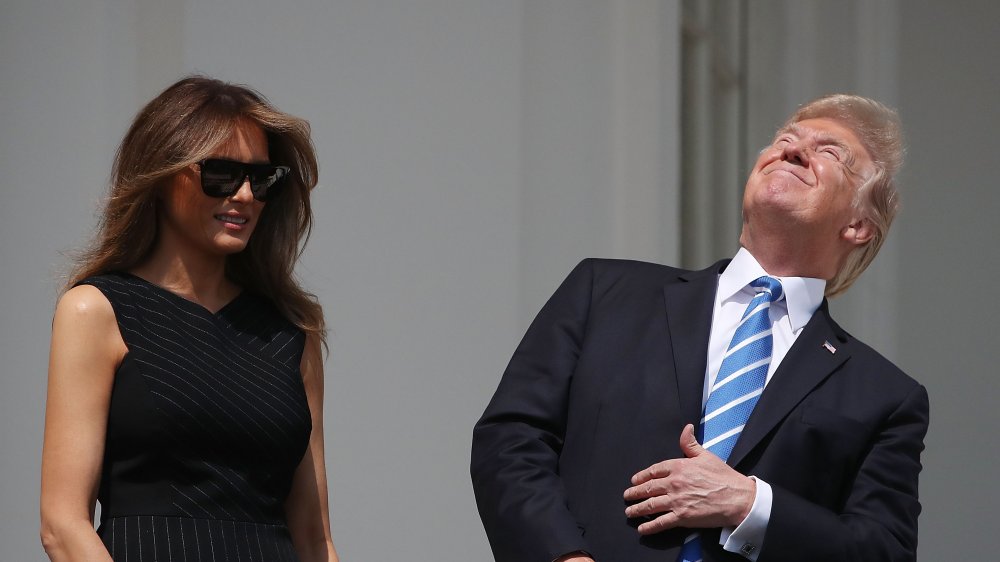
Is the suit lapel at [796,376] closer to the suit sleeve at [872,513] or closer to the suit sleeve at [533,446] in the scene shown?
the suit sleeve at [872,513]

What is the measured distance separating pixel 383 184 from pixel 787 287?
1.95 meters

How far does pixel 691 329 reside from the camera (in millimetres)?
3113

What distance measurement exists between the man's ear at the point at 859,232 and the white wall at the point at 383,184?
182 cm

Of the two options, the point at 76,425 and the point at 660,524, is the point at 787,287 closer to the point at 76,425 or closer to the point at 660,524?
the point at 660,524

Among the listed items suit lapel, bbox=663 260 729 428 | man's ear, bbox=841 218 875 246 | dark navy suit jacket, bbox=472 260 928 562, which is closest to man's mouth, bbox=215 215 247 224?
dark navy suit jacket, bbox=472 260 928 562

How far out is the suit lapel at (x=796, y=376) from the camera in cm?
297

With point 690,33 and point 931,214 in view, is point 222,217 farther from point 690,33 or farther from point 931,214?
point 931,214

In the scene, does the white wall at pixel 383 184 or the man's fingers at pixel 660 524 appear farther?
the white wall at pixel 383 184

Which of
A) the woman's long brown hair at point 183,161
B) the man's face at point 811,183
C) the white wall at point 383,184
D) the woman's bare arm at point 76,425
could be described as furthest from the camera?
the white wall at point 383,184

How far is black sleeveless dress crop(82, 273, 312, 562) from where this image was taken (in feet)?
9.17

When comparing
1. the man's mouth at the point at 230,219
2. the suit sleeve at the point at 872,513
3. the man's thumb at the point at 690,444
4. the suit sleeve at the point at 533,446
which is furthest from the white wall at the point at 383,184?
the suit sleeve at the point at 872,513

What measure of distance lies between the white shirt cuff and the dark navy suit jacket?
0.06 feet

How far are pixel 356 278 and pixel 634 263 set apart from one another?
1.57 meters

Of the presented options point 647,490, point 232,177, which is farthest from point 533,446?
point 232,177
